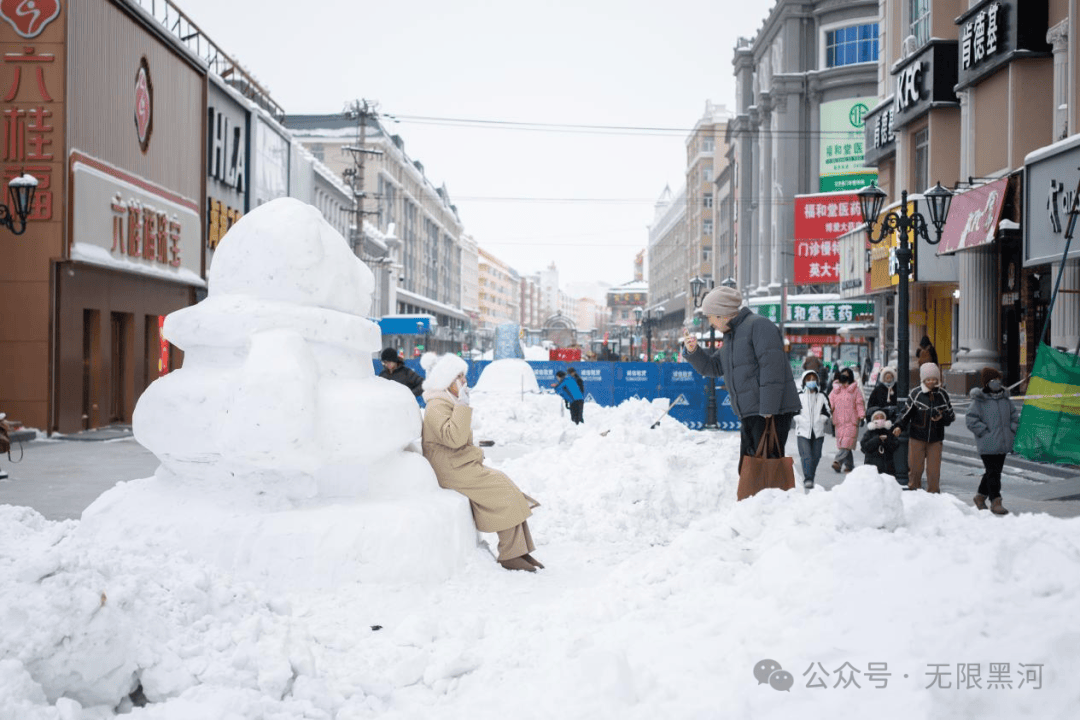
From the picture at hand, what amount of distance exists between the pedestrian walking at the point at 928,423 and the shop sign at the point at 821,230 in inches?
1005

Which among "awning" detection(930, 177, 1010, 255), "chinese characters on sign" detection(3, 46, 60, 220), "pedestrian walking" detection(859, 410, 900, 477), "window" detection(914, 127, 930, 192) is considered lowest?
"pedestrian walking" detection(859, 410, 900, 477)

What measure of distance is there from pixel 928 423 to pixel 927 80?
16272 millimetres

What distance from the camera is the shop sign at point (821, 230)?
113ft

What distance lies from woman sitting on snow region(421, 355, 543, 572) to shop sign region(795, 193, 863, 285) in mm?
30452

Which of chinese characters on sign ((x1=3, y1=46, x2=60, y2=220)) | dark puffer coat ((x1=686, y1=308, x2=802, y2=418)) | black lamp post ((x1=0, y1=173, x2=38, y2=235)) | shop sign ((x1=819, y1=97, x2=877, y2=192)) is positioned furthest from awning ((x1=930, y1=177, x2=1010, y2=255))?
shop sign ((x1=819, y1=97, x2=877, y2=192))

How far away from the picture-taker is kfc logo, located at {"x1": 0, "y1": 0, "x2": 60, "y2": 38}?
16.2m

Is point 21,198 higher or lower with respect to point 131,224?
→ lower

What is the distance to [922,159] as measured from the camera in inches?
986

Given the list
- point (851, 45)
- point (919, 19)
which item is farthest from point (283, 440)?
point (851, 45)

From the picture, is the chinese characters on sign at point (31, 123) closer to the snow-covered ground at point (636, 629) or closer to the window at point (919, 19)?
the snow-covered ground at point (636, 629)

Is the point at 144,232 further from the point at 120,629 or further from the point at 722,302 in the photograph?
the point at 120,629

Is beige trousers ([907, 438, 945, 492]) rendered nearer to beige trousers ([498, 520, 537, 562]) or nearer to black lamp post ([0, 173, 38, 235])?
beige trousers ([498, 520, 537, 562])

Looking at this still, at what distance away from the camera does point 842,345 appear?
4206 centimetres

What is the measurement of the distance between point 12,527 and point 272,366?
1.48m
